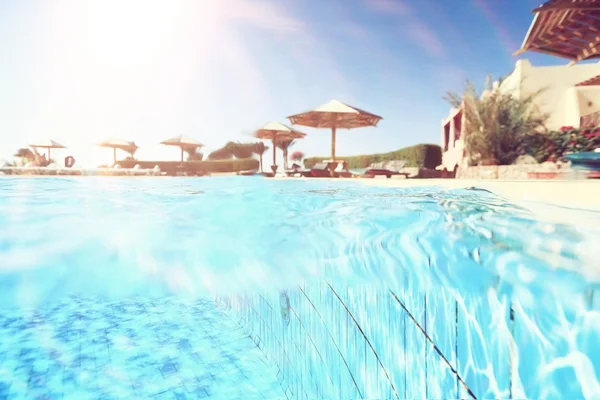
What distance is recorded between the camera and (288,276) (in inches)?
167

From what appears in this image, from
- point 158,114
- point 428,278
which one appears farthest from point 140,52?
point 428,278

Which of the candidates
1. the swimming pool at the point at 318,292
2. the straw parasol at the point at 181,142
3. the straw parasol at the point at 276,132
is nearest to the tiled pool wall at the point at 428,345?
the swimming pool at the point at 318,292

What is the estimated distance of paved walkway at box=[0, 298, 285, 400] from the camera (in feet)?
14.5

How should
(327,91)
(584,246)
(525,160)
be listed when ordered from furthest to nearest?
(327,91), (525,160), (584,246)

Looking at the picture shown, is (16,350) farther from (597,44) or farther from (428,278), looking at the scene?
(597,44)

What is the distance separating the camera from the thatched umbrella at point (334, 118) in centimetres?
1079

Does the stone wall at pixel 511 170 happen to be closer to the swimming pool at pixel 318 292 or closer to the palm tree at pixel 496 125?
the palm tree at pixel 496 125

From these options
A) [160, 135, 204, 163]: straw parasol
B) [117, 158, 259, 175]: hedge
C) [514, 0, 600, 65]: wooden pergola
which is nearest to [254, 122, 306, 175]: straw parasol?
[160, 135, 204, 163]: straw parasol

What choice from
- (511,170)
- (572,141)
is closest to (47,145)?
(511,170)

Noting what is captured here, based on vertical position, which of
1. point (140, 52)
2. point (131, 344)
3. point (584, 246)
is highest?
point (140, 52)

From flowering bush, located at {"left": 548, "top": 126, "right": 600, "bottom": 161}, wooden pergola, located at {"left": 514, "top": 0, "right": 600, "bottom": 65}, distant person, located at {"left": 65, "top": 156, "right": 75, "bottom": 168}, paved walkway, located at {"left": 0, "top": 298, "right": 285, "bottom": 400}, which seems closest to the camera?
paved walkway, located at {"left": 0, "top": 298, "right": 285, "bottom": 400}

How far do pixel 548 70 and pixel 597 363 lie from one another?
14016 millimetres

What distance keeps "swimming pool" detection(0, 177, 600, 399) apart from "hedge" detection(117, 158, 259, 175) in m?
9.68

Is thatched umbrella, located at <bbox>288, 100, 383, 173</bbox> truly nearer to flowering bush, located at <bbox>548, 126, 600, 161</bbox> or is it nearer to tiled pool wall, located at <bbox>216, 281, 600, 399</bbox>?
flowering bush, located at <bbox>548, 126, 600, 161</bbox>
